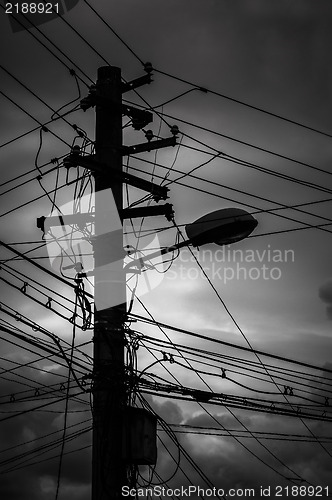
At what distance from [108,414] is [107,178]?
3708mm

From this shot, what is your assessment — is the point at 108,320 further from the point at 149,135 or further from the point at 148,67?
→ the point at 148,67

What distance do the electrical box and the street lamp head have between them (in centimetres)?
287

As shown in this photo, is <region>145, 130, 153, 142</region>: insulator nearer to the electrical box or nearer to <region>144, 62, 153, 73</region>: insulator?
<region>144, 62, 153, 73</region>: insulator

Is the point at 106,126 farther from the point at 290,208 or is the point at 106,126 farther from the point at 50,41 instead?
the point at 290,208

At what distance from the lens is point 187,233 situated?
12.4 meters

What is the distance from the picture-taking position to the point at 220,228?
12156mm

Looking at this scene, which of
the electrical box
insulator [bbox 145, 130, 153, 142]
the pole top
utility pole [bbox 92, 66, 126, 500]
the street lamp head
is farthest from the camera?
insulator [bbox 145, 130, 153, 142]

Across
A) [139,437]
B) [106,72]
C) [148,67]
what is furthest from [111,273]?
[148,67]

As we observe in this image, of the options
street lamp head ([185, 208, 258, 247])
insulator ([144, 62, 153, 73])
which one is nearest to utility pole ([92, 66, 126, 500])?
insulator ([144, 62, 153, 73])

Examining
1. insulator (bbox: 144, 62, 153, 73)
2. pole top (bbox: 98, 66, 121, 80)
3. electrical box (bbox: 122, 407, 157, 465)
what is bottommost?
electrical box (bbox: 122, 407, 157, 465)

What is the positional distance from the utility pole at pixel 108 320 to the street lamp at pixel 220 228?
0.52 meters

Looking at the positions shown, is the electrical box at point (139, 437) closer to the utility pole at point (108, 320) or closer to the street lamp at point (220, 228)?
the utility pole at point (108, 320)

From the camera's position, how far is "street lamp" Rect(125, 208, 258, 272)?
476 inches

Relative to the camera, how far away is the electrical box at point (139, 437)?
11.1 meters
